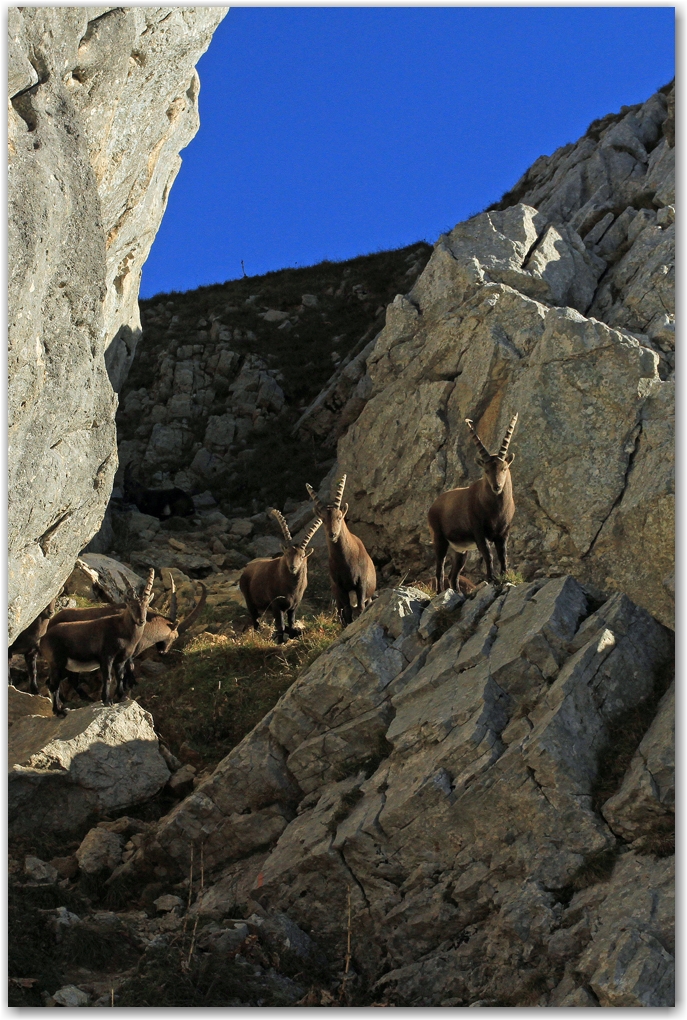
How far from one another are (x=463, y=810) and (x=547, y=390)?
1469 cm

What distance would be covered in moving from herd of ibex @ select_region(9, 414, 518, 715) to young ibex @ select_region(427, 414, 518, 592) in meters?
0.02

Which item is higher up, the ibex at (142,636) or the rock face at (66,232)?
the rock face at (66,232)

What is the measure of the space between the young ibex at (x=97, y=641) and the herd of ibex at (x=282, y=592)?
0.06 ft

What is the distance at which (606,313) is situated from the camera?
Result: 26734mm

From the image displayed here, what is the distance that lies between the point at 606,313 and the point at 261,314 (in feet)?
81.9

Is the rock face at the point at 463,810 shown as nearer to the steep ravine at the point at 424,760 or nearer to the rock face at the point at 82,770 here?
the steep ravine at the point at 424,760

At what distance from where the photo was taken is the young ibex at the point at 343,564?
17.3 meters

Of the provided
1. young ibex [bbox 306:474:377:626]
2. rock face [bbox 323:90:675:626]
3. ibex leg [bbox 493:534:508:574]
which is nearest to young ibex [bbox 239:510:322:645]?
young ibex [bbox 306:474:377:626]

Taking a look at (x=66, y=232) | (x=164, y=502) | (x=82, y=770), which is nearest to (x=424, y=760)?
(x=82, y=770)

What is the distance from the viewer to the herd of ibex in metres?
16.0

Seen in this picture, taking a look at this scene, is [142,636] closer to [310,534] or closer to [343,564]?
[310,534]

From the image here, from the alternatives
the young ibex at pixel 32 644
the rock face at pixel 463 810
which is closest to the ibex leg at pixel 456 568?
the rock face at pixel 463 810

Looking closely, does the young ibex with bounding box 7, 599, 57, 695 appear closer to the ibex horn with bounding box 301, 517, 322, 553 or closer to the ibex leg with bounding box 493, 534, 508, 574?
the ibex horn with bounding box 301, 517, 322, 553

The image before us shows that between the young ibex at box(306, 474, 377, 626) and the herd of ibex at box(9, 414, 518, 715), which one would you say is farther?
the young ibex at box(306, 474, 377, 626)
